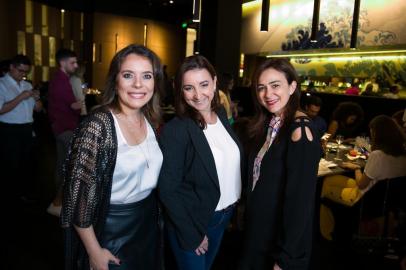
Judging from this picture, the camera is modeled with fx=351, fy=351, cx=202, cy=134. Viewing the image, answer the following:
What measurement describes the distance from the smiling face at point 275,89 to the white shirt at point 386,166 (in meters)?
1.94

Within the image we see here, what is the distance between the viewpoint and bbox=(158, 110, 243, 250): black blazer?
5.56 ft

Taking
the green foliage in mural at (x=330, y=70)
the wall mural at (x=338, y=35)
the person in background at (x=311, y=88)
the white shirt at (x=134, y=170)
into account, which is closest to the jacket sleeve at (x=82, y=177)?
the white shirt at (x=134, y=170)

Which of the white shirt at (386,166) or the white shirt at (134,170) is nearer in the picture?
the white shirt at (134,170)

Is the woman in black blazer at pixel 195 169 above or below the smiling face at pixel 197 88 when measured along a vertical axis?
below

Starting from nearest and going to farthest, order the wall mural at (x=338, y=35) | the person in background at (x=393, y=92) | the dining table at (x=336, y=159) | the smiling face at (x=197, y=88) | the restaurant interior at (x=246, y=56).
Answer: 1. the smiling face at (x=197, y=88)
2. the restaurant interior at (x=246, y=56)
3. the dining table at (x=336, y=159)
4. the person in background at (x=393, y=92)
5. the wall mural at (x=338, y=35)

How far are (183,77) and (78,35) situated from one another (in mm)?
12181

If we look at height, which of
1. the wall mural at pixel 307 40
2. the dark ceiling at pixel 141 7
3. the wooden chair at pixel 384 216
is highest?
the dark ceiling at pixel 141 7

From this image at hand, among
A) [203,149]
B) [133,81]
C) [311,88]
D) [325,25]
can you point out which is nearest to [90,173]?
[133,81]

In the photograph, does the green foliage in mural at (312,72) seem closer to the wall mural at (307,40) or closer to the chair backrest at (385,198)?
the wall mural at (307,40)

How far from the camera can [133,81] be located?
157 centimetres

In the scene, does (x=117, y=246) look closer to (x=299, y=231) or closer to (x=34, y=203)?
(x=299, y=231)

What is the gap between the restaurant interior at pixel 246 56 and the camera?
11.2 feet

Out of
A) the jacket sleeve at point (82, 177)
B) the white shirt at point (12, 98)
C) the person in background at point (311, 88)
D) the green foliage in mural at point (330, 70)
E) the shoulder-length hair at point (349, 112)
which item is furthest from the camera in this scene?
the green foliage in mural at point (330, 70)

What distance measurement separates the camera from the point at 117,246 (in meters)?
1.56
